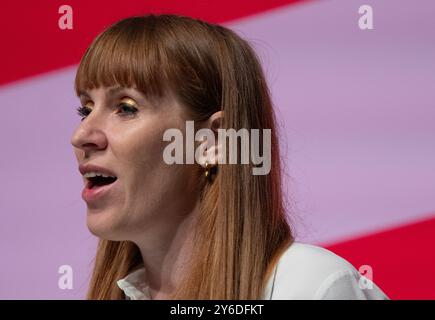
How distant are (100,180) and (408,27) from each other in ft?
3.55

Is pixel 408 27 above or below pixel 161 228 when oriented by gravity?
above

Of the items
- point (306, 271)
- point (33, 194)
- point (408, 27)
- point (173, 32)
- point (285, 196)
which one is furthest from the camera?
point (33, 194)

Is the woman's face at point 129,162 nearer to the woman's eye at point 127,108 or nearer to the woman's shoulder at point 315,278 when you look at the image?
the woman's eye at point 127,108

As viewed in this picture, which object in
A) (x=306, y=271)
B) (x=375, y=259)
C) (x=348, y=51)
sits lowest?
(x=375, y=259)

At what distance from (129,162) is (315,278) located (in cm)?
46

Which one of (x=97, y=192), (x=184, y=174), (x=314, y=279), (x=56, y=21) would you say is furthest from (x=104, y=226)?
(x=56, y=21)

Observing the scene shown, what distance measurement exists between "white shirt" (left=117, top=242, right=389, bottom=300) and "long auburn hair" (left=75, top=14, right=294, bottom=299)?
0.03 meters

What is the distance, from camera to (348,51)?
7.13 ft

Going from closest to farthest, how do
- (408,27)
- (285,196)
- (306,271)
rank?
1. (306,271)
2. (285,196)
3. (408,27)

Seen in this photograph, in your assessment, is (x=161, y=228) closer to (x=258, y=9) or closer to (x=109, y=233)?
(x=109, y=233)

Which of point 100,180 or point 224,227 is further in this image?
point 100,180

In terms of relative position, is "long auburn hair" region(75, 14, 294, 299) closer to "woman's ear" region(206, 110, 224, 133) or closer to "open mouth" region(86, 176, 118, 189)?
"woman's ear" region(206, 110, 224, 133)

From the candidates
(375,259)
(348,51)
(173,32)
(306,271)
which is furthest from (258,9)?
(306,271)

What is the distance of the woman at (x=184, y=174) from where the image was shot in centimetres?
152
